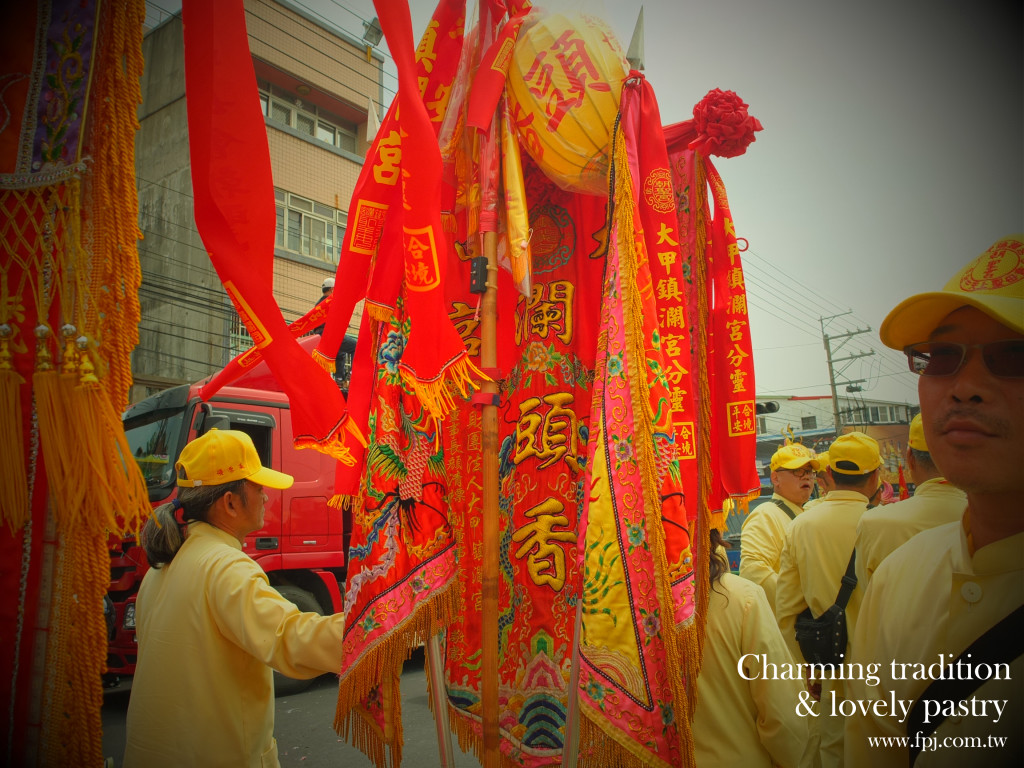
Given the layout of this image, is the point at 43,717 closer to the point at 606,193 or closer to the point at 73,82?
the point at 73,82

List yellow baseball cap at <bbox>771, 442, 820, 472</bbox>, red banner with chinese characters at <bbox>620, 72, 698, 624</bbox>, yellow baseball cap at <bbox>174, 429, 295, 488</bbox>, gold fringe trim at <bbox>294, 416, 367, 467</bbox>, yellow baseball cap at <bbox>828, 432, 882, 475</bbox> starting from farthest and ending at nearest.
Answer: yellow baseball cap at <bbox>771, 442, 820, 472</bbox>
yellow baseball cap at <bbox>828, 432, 882, 475</bbox>
yellow baseball cap at <bbox>174, 429, 295, 488</bbox>
red banner with chinese characters at <bbox>620, 72, 698, 624</bbox>
gold fringe trim at <bbox>294, 416, 367, 467</bbox>

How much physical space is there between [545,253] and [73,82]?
4.63ft

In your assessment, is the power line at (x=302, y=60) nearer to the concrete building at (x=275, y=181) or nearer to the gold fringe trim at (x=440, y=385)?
the concrete building at (x=275, y=181)

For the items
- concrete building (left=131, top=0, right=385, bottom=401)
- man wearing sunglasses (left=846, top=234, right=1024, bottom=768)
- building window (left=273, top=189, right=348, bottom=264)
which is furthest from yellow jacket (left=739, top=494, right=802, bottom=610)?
building window (left=273, top=189, right=348, bottom=264)

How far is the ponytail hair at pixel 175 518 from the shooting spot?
185 cm

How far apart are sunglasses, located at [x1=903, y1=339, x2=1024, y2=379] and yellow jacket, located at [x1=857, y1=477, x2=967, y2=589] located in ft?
4.23

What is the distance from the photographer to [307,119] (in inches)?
552

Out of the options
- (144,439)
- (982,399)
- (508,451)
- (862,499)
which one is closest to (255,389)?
(144,439)

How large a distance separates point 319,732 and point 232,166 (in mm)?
4389

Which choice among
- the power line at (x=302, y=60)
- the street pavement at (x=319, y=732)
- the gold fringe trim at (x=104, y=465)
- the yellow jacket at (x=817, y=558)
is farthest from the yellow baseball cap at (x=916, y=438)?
the power line at (x=302, y=60)

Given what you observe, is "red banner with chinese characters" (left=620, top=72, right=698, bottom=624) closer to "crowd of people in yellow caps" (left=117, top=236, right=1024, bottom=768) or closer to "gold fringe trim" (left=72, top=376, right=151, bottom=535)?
"crowd of people in yellow caps" (left=117, top=236, right=1024, bottom=768)

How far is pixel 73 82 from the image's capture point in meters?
1.11

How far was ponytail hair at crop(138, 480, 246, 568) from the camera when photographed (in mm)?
1847

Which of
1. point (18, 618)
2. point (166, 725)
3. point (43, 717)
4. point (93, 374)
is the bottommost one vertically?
point (166, 725)
